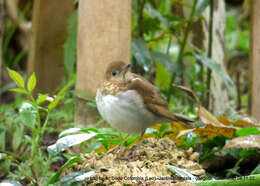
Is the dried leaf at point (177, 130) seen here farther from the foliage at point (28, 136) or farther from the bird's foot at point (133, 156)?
the foliage at point (28, 136)

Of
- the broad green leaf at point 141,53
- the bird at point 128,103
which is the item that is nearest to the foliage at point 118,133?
the broad green leaf at point 141,53

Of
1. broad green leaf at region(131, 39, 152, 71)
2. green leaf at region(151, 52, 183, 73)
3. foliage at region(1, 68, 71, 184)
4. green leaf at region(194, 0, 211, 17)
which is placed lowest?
foliage at region(1, 68, 71, 184)

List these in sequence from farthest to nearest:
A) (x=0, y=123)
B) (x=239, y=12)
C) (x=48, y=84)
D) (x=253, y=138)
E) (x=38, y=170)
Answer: (x=239, y=12)
(x=48, y=84)
(x=0, y=123)
(x=38, y=170)
(x=253, y=138)

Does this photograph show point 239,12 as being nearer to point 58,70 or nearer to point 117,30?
point 58,70

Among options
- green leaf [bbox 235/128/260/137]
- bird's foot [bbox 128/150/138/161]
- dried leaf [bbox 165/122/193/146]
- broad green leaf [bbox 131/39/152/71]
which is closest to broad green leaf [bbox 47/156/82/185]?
bird's foot [bbox 128/150/138/161]

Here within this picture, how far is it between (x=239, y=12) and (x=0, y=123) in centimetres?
723

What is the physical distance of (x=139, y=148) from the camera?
2189mm

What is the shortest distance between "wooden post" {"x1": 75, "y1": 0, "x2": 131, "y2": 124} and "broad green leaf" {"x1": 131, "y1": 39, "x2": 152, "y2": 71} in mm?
382

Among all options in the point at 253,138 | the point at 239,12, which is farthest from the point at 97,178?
the point at 239,12

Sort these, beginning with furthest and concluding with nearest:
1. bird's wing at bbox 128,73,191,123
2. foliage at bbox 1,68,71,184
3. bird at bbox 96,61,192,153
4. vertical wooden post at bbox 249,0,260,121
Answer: vertical wooden post at bbox 249,0,260,121 < bird's wing at bbox 128,73,191,123 < bird at bbox 96,61,192,153 < foliage at bbox 1,68,71,184

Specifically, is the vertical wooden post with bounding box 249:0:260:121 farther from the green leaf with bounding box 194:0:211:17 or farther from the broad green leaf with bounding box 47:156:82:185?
the broad green leaf with bounding box 47:156:82:185

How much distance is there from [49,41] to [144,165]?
8.02 ft

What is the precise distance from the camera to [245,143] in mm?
2076

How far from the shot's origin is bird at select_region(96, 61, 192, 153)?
2.40 meters
